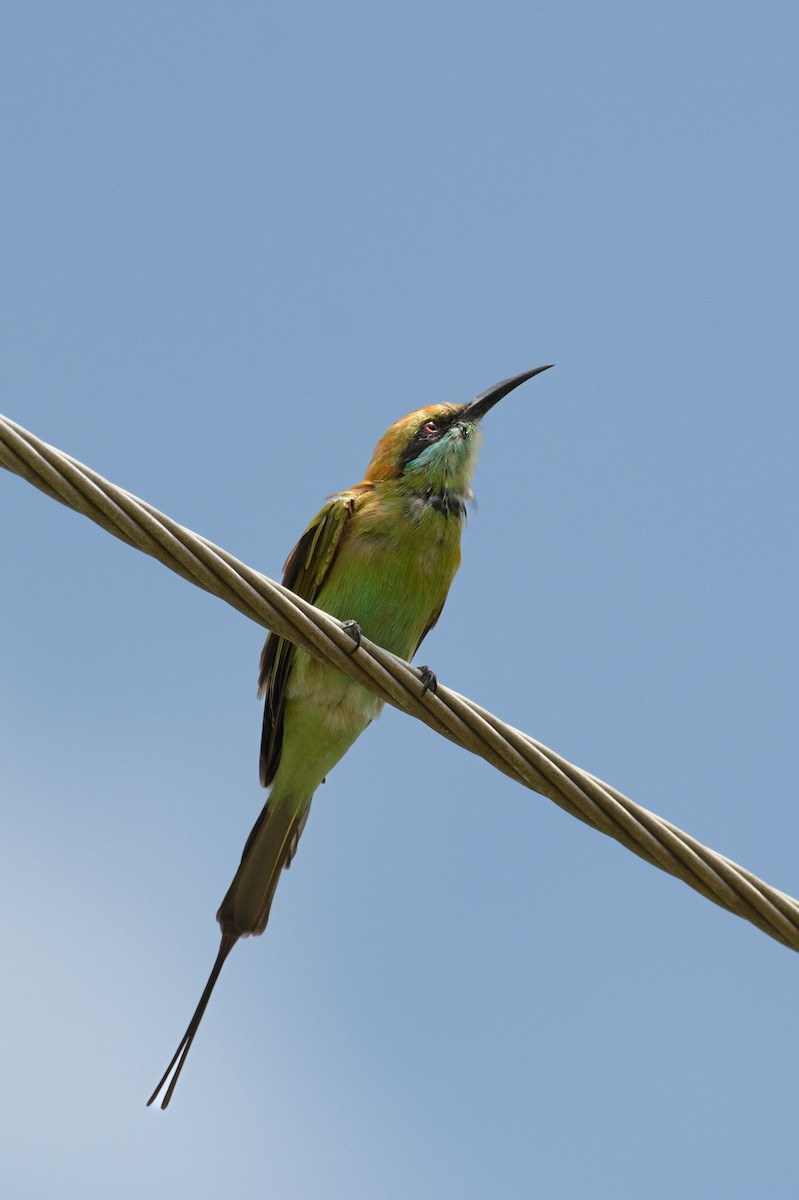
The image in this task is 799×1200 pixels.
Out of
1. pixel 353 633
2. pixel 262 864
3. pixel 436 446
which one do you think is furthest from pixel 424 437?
pixel 353 633

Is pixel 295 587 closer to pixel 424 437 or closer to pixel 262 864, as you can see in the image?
pixel 424 437

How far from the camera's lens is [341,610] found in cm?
442

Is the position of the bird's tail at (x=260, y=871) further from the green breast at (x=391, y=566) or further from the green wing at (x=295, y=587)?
the green breast at (x=391, y=566)

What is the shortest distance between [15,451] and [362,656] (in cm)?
88

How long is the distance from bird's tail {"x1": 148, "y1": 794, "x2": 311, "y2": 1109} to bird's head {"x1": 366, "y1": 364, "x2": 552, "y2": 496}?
118 cm

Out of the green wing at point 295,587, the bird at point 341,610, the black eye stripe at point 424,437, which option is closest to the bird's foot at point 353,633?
the bird at point 341,610

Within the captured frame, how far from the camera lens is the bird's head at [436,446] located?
4.62 meters

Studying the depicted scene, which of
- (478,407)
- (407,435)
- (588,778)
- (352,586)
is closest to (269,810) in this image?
(352,586)

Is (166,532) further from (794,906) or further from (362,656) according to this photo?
(794,906)

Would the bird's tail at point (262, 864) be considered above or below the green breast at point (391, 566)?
below

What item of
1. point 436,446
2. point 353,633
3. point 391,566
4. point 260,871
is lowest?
point 260,871

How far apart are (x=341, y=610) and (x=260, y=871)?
2.95 feet

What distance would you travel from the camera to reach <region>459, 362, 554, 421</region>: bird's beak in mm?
5105

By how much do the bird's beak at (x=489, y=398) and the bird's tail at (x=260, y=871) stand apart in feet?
5.23
